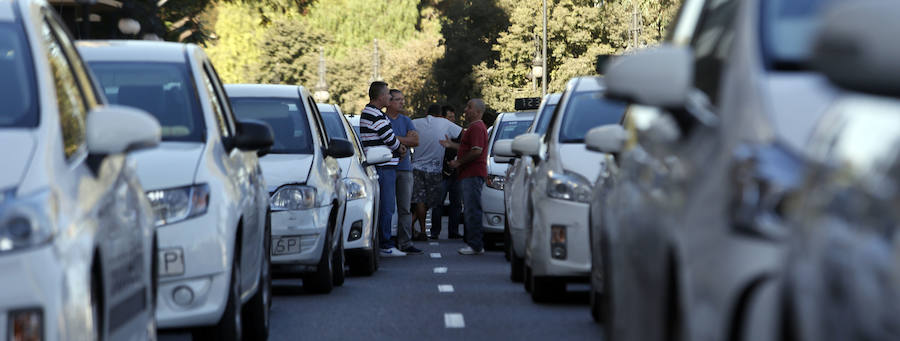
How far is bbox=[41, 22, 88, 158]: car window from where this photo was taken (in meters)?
5.14

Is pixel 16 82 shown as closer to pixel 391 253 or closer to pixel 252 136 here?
pixel 252 136

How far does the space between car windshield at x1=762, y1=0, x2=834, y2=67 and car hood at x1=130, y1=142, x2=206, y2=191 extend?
417cm

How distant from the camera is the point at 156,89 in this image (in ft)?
27.9

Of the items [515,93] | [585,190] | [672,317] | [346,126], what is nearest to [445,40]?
[515,93]

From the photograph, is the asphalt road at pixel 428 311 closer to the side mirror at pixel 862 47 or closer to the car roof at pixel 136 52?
the car roof at pixel 136 52

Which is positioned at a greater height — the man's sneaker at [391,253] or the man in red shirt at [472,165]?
the man in red shirt at [472,165]

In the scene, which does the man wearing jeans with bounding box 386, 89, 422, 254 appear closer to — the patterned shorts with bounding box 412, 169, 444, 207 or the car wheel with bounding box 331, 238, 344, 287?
the patterned shorts with bounding box 412, 169, 444, 207

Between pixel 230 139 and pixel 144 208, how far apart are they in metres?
2.38

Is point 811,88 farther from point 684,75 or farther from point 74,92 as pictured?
point 74,92

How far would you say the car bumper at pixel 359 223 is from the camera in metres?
14.0

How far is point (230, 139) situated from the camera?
329 inches

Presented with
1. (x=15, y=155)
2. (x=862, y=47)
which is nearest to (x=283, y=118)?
(x=15, y=155)

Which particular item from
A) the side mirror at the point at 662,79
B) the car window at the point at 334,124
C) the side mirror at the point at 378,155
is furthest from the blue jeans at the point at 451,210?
the side mirror at the point at 662,79

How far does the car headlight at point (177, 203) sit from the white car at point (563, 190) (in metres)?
3.37
